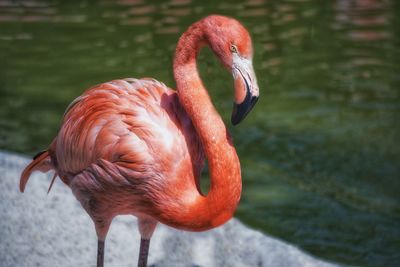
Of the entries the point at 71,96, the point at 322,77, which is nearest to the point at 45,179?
the point at 71,96

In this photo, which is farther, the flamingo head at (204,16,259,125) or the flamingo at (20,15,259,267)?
the flamingo at (20,15,259,267)

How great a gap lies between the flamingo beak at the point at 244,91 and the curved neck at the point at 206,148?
23 cm

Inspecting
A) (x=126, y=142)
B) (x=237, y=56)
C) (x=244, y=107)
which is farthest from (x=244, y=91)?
(x=126, y=142)

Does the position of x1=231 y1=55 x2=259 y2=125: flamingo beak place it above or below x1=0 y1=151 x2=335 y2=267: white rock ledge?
above

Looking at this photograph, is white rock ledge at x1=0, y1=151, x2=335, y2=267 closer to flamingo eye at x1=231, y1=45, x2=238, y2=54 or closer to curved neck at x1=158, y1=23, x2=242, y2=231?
curved neck at x1=158, y1=23, x2=242, y2=231

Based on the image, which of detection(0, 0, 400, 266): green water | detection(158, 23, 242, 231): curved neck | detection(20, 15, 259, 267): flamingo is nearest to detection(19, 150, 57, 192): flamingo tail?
detection(20, 15, 259, 267): flamingo

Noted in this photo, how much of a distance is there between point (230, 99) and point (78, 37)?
121 inches

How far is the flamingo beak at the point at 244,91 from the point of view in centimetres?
260

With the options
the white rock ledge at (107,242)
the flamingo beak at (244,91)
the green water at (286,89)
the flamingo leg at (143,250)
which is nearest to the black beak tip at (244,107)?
the flamingo beak at (244,91)

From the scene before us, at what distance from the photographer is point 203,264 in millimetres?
3965

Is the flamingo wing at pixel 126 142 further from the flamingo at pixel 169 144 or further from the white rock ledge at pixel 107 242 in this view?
the white rock ledge at pixel 107 242

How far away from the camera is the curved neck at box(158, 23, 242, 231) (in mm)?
2822

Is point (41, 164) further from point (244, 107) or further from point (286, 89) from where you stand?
point (286, 89)

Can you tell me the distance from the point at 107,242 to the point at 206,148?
4.77ft
